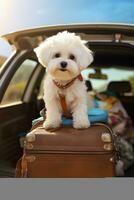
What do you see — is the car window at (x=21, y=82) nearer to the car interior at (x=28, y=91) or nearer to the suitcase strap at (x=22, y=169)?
the car interior at (x=28, y=91)

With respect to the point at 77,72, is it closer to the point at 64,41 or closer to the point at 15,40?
the point at 64,41

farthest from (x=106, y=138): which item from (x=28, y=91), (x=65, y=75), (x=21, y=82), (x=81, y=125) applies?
A: (x=28, y=91)

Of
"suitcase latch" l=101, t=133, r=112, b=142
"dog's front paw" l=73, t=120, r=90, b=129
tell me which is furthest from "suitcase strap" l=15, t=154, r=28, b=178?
"suitcase latch" l=101, t=133, r=112, b=142

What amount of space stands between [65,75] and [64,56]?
13 cm

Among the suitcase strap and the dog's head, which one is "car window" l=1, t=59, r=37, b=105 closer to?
the suitcase strap

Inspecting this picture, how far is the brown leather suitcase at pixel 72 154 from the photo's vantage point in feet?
11.0

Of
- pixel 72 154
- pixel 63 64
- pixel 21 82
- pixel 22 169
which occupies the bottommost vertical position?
pixel 22 169

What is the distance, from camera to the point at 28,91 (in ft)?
20.3

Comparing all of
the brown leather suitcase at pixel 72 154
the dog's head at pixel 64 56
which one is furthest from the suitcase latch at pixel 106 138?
the dog's head at pixel 64 56

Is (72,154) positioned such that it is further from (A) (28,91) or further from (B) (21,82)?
(A) (28,91)

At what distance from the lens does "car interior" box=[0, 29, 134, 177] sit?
15.4 feet

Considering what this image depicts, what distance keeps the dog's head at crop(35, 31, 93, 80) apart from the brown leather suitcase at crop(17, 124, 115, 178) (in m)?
0.40

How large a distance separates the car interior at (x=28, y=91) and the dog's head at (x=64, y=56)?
101cm

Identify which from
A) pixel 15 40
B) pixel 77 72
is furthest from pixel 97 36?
pixel 77 72
